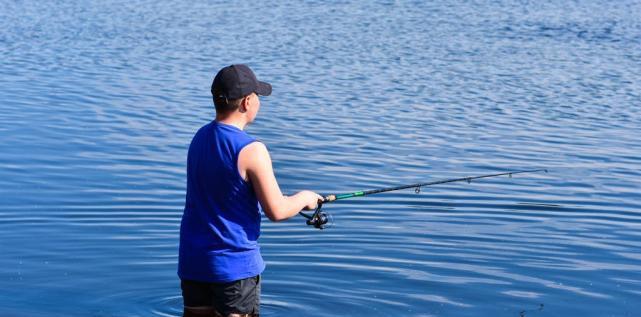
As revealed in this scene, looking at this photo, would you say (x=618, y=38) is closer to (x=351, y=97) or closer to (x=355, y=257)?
(x=351, y=97)

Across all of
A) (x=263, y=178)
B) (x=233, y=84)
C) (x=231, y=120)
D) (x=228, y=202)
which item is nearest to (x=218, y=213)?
(x=228, y=202)

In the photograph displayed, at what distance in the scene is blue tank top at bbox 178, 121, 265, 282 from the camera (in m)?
4.88

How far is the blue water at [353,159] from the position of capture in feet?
25.5

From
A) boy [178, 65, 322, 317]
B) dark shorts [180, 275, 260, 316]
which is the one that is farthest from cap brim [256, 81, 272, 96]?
dark shorts [180, 275, 260, 316]

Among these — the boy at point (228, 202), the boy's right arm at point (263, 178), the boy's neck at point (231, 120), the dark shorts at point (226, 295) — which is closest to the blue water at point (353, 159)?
the dark shorts at point (226, 295)

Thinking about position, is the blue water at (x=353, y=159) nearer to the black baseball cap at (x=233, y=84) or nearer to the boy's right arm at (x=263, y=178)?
the boy's right arm at (x=263, y=178)

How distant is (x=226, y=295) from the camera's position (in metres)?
5.05

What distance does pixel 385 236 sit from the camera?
9141 millimetres

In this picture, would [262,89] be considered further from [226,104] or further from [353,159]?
[353,159]

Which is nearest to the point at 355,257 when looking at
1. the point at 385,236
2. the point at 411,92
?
the point at 385,236

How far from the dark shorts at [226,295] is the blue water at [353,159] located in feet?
6.72

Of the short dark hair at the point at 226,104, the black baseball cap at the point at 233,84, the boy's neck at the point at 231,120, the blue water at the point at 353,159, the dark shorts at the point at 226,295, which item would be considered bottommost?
the blue water at the point at 353,159

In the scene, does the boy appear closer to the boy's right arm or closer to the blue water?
the boy's right arm

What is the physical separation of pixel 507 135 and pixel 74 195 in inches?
225
